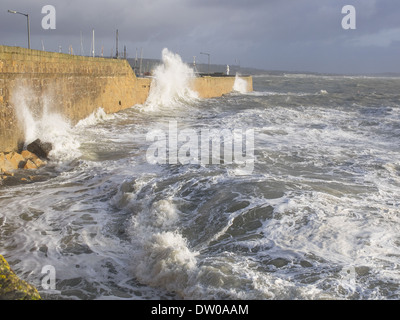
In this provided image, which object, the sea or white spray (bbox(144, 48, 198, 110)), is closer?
the sea

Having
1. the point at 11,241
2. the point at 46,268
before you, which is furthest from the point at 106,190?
the point at 46,268

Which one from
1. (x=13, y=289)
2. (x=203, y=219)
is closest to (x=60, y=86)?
(x=203, y=219)

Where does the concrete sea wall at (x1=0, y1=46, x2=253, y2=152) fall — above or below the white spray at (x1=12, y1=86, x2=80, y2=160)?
above

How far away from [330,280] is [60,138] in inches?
348

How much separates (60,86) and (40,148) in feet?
12.8

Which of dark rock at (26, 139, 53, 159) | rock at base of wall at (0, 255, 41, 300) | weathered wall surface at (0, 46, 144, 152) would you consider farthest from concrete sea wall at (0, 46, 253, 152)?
rock at base of wall at (0, 255, 41, 300)

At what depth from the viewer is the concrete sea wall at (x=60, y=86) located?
10.3 metres

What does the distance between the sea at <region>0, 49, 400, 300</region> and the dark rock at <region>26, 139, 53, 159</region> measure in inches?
6.1

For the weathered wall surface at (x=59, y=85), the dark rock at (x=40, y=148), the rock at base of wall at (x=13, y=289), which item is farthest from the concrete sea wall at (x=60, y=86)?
the rock at base of wall at (x=13, y=289)

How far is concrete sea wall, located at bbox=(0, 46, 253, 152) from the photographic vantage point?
33.8ft

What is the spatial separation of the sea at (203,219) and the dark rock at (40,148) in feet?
0.51

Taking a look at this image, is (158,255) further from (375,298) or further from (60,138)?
(60,138)

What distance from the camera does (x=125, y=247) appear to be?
18.7 feet

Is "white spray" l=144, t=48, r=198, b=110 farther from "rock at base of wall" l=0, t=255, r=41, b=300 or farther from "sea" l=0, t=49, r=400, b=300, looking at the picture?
"rock at base of wall" l=0, t=255, r=41, b=300
